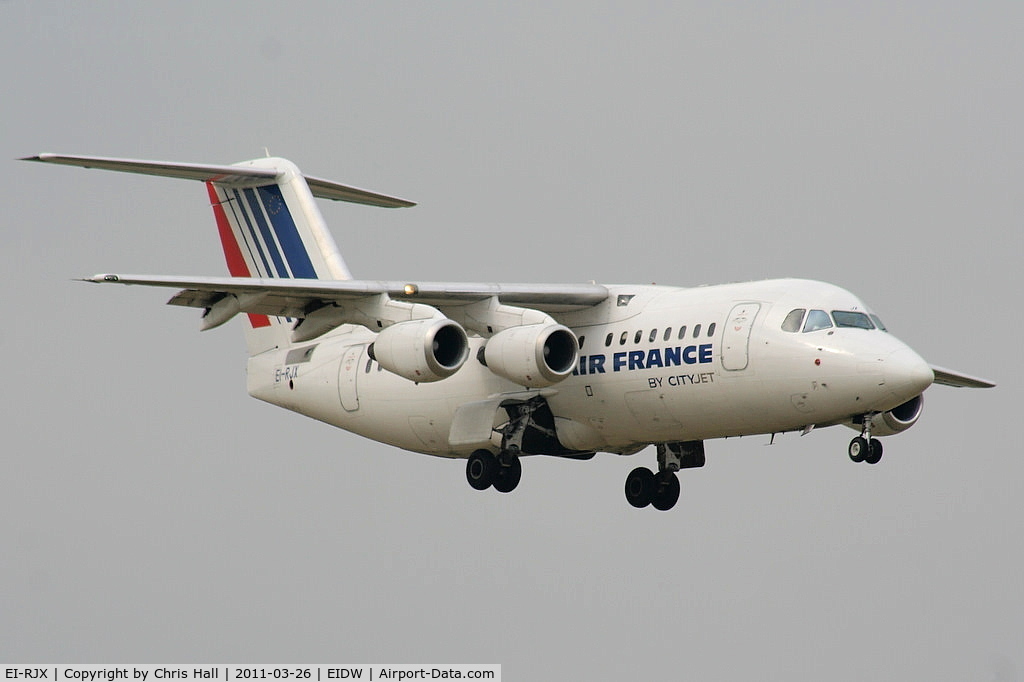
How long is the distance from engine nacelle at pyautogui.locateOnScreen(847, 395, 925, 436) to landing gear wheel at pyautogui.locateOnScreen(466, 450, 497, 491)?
4.02 metres

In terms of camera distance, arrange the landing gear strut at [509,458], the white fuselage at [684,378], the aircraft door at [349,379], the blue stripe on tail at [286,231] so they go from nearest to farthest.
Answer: the white fuselage at [684,378] < the landing gear strut at [509,458] < the aircraft door at [349,379] < the blue stripe on tail at [286,231]

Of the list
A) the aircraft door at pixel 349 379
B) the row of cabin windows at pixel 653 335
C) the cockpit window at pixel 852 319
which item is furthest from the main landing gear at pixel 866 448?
the aircraft door at pixel 349 379

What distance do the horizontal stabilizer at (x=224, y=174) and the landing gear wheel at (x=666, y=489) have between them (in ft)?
15.9

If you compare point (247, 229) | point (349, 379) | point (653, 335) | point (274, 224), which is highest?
point (247, 229)

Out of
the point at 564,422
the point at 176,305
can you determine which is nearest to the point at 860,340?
the point at 564,422

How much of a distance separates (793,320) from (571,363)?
88.9 inches

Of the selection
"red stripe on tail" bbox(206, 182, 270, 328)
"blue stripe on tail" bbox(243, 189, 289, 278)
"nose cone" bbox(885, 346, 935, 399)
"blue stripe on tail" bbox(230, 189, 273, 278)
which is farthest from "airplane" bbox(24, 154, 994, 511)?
"red stripe on tail" bbox(206, 182, 270, 328)

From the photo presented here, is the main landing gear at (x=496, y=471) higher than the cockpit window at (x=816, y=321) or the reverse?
the reverse

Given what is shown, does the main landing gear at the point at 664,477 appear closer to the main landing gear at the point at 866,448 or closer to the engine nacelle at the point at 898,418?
the engine nacelle at the point at 898,418

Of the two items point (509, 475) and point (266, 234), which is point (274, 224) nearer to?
point (266, 234)

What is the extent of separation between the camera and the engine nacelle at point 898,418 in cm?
2003

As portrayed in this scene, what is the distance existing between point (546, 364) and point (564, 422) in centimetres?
160

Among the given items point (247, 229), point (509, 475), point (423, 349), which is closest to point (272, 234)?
point (247, 229)

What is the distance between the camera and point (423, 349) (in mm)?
18734
